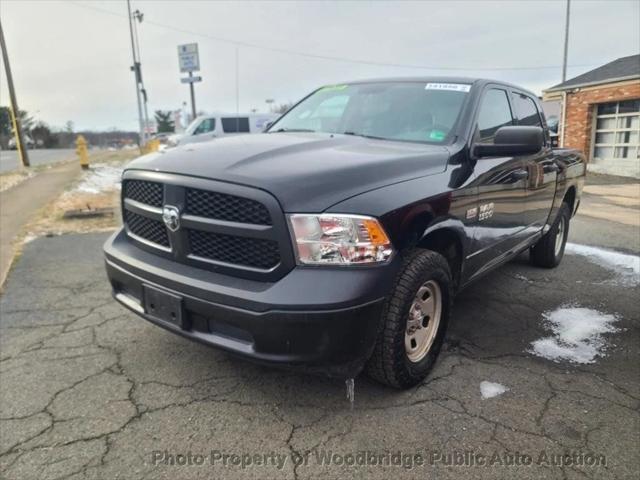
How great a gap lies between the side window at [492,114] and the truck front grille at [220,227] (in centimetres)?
187

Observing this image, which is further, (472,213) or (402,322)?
(472,213)

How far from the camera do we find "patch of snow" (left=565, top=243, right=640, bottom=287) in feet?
16.6

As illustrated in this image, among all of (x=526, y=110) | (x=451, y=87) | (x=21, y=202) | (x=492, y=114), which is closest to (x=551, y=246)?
(x=526, y=110)

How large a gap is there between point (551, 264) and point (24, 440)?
197 inches

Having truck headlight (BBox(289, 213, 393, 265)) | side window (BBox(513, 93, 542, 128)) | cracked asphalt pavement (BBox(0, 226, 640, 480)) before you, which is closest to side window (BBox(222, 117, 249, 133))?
side window (BBox(513, 93, 542, 128))

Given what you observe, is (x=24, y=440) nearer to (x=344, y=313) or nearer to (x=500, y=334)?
(x=344, y=313)

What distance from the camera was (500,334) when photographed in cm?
369

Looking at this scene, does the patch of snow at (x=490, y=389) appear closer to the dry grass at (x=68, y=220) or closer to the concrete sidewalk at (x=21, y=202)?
the concrete sidewalk at (x=21, y=202)

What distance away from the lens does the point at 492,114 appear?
3.71 m

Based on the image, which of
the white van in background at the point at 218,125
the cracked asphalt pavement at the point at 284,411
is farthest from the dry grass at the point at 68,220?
the white van in background at the point at 218,125

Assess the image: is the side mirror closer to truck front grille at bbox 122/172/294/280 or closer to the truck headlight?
the truck headlight

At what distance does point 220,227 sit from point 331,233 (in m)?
0.56

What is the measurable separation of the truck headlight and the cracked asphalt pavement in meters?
0.92

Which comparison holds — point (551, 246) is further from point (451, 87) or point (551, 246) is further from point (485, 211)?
point (451, 87)
